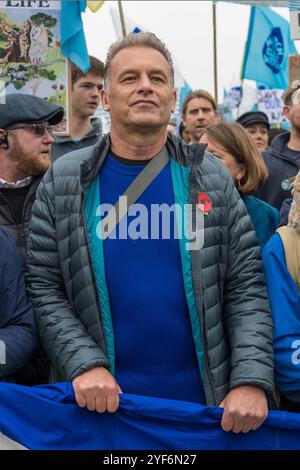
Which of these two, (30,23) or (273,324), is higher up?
(30,23)

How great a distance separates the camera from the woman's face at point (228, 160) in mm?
4148

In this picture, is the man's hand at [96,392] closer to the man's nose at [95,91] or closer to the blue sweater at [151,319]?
the blue sweater at [151,319]

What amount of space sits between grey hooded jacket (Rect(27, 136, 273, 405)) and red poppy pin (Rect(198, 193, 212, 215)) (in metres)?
0.02

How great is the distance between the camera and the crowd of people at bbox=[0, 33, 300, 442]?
276cm

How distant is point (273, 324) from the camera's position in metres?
2.79

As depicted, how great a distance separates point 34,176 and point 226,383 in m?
1.43

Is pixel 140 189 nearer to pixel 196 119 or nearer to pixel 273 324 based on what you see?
pixel 273 324

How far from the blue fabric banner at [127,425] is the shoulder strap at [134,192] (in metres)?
0.61

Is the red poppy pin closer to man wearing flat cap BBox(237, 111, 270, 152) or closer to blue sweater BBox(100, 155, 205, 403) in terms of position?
blue sweater BBox(100, 155, 205, 403)

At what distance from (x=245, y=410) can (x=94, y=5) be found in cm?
564

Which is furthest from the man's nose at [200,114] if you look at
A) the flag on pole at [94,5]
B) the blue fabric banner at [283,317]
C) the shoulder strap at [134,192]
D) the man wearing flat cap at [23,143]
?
the blue fabric banner at [283,317]

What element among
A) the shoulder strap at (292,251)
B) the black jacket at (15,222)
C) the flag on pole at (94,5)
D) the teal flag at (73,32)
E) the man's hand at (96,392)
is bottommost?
the man's hand at (96,392)
